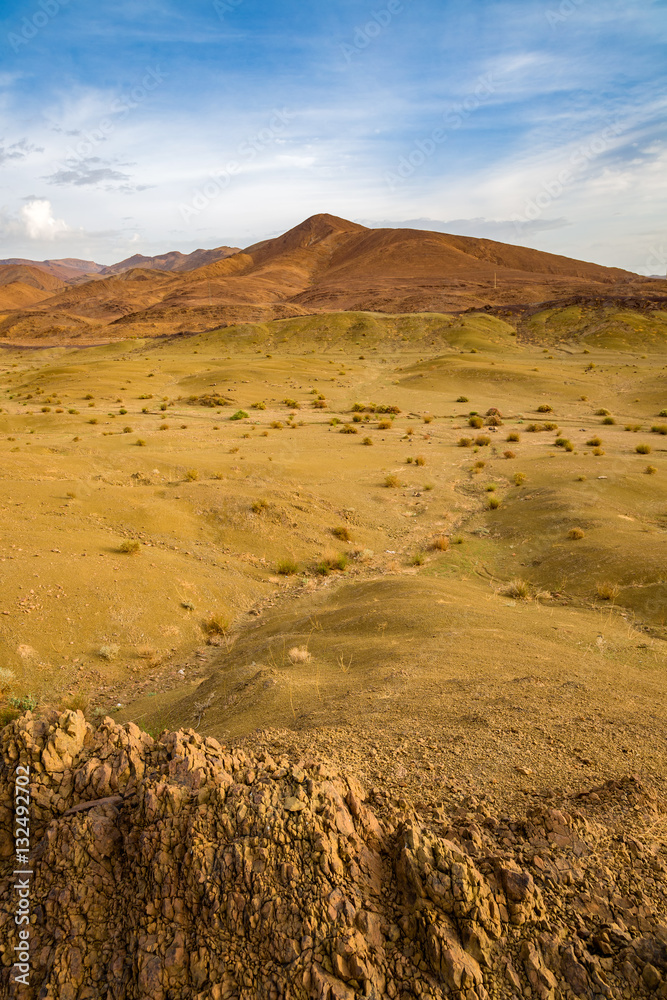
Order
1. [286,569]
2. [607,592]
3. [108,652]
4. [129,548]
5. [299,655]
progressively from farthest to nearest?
[286,569]
[129,548]
[607,592]
[108,652]
[299,655]

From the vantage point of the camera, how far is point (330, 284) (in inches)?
4488

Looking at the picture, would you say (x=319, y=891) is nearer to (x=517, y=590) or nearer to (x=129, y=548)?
(x=517, y=590)

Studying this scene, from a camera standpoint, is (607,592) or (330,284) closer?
(607,592)

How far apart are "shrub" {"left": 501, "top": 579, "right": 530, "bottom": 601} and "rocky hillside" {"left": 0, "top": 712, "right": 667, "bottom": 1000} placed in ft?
21.5

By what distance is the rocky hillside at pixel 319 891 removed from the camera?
242 cm

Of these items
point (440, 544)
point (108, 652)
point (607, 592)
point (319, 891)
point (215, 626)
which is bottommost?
point (215, 626)

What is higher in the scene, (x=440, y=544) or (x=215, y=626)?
(x=440, y=544)

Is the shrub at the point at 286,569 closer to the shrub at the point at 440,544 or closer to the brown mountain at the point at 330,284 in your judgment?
the shrub at the point at 440,544

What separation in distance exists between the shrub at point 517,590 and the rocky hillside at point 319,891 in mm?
6560

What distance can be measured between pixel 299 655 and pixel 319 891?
4.53 m

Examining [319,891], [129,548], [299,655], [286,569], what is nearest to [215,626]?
[286,569]

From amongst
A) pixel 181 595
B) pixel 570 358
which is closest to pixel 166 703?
pixel 181 595

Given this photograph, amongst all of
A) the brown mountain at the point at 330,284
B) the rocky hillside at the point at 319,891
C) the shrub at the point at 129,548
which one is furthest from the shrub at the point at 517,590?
the brown mountain at the point at 330,284

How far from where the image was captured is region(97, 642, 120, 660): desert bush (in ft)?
28.4
